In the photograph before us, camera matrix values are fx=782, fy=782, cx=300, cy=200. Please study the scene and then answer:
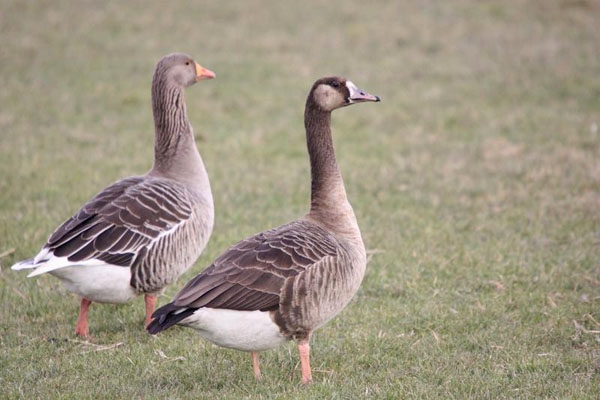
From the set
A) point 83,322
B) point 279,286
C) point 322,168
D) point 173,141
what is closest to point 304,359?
point 279,286

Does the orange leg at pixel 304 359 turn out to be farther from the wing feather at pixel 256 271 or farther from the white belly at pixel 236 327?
the wing feather at pixel 256 271

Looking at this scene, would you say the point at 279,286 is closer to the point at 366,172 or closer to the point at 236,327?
the point at 236,327

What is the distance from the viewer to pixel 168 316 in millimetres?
4816

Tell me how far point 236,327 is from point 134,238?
1.59 m

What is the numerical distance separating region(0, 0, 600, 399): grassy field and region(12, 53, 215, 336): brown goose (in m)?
0.45

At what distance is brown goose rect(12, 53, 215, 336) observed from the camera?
5.92 m

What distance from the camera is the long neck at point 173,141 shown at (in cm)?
716

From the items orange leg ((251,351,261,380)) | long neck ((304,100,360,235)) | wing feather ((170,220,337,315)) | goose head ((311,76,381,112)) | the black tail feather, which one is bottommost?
orange leg ((251,351,261,380))

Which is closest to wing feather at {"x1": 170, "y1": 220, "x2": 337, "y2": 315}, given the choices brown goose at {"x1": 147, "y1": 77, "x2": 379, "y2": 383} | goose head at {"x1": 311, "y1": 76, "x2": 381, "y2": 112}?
brown goose at {"x1": 147, "y1": 77, "x2": 379, "y2": 383}

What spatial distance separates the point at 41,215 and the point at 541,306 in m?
5.64

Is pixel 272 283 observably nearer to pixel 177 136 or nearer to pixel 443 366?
pixel 443 366

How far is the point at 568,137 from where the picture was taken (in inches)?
464

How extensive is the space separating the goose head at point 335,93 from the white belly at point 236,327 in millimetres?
1711

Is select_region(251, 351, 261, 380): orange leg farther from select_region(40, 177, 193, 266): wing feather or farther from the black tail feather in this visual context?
select_region(40, 177, 193, 266): wing feather
